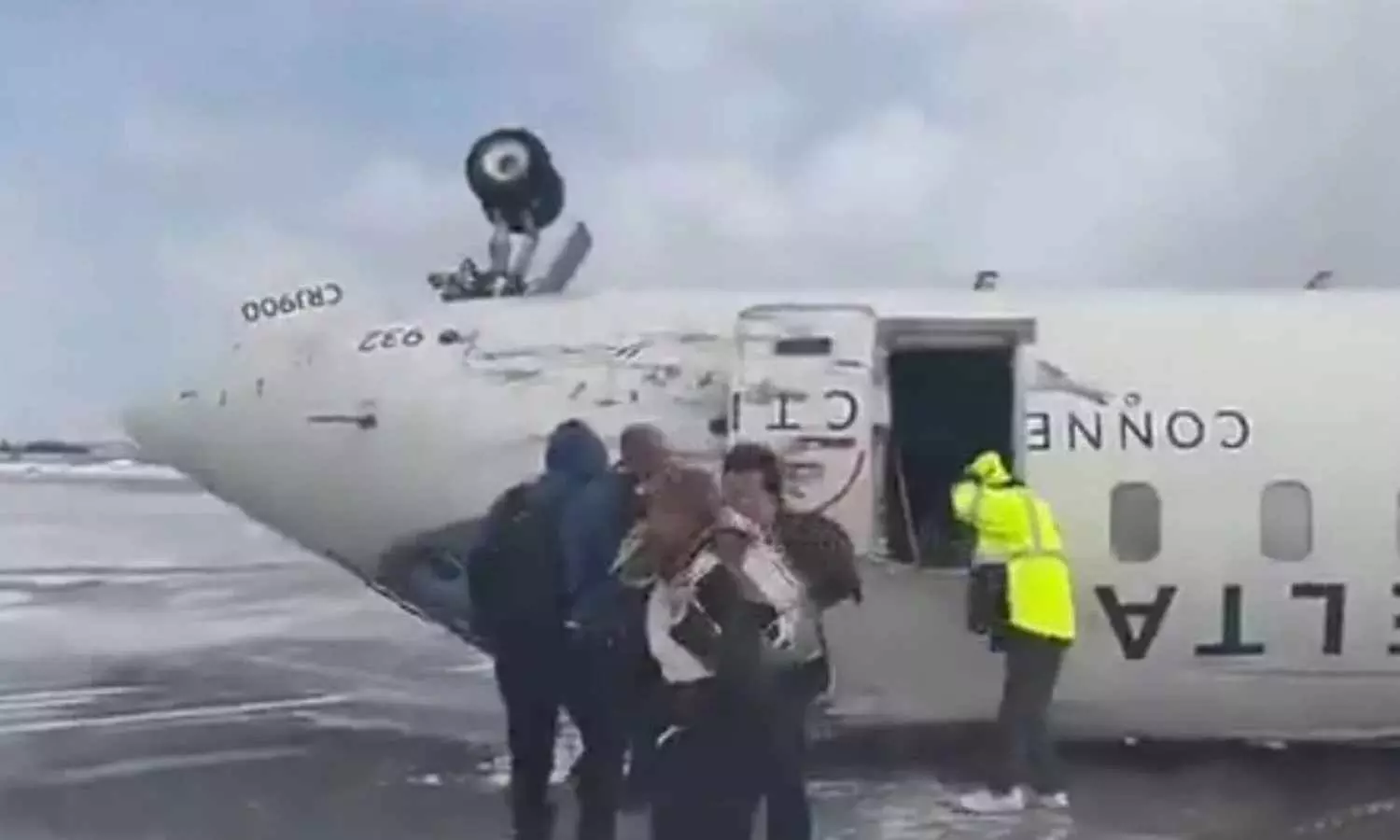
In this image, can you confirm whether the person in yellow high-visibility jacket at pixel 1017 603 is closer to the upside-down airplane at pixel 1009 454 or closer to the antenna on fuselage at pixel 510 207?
the upside-down airplane at pixel 1009 454

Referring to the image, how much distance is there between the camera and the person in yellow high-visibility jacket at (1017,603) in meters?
11.0

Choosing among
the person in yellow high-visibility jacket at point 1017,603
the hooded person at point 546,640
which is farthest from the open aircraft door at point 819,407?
the hooded person at point 546,640

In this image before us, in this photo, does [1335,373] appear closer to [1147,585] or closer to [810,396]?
[1147,585]

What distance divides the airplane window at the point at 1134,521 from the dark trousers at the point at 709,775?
5.11 meters

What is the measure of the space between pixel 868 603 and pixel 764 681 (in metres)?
4.94

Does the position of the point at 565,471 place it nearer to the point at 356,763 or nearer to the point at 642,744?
the point at 642,744

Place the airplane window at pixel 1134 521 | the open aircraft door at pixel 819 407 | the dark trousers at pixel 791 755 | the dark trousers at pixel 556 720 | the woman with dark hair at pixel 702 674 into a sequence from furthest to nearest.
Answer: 1. the airplane window at pixel 1134 521
2. the open aircraft door at pixel 819 407
3. the dark trousers at pixel 556 720
4. the dark trousers at pixel 791 755
5. the woman with dark hair at pixel 702 674

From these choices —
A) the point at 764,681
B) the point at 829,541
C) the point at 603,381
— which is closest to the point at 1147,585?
the point at 603,381

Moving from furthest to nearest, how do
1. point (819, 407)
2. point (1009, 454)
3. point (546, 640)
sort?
point (1009, 454), point (819, 407), point (546, 640)

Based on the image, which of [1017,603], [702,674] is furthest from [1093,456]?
[702,674]

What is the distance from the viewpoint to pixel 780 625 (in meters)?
6.75

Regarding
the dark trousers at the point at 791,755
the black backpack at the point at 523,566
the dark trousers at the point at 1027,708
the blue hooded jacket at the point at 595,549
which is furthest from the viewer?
the dark trousers at the point at 1027,708

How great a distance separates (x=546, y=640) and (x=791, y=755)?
244 centimetres

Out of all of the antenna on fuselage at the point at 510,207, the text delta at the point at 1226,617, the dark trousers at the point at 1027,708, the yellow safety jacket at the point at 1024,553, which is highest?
the antenna on fuselage at the point at 510,207
